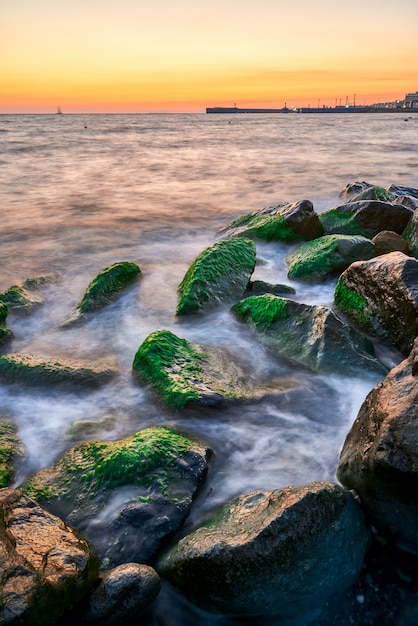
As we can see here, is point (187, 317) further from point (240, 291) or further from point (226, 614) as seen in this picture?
point (226, 614)

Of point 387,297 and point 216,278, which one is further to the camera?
point 216,278

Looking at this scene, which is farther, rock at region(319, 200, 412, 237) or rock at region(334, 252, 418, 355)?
rock at region(319, 200, 412, 237)

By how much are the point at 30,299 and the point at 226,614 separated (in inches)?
192

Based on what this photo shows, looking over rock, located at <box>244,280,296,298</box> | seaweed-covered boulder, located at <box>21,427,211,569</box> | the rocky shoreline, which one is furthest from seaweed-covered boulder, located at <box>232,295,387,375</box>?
seaweed-covered boulder, located at <box>21,427,211,569</box>

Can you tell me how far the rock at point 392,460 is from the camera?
7.70ft

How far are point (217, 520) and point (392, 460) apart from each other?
40.0 inches

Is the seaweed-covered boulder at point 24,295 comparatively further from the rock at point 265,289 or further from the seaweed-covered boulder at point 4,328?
the rock at point 265,289

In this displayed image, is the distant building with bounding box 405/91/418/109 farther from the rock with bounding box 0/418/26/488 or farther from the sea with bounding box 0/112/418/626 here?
the rock with bounding box 0/418/26/488

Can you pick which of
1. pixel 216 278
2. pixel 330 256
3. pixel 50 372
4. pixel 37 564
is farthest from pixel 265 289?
pixel 37 564

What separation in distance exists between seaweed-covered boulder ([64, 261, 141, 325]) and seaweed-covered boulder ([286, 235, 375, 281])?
2.34 meters

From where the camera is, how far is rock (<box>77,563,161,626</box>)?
208cm

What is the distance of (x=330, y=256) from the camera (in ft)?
20.6

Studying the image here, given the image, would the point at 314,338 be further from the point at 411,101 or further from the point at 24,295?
the point at 411,101

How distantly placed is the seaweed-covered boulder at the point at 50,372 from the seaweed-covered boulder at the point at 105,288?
125 cm
